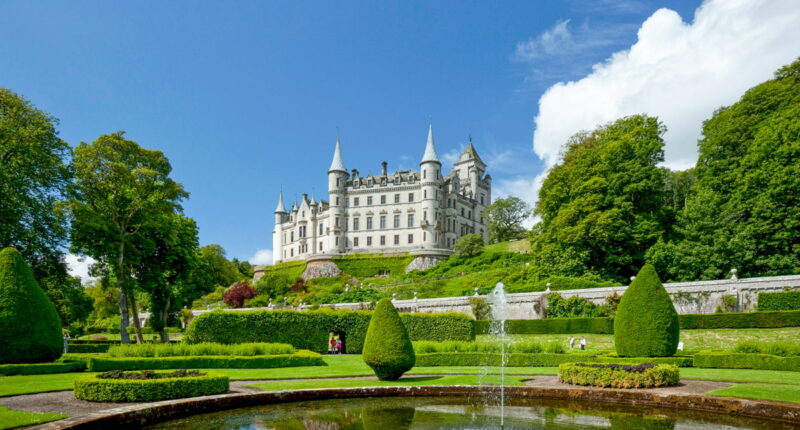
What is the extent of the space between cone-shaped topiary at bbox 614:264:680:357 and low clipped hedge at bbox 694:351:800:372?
1.79 metres

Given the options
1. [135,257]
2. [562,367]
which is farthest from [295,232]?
[562,367]

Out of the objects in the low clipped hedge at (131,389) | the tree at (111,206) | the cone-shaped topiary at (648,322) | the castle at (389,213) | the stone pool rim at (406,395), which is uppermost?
the castle at (389,213)

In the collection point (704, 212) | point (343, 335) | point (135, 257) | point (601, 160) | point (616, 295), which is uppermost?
point (601, 160)

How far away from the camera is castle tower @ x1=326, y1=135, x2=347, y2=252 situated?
249 ft

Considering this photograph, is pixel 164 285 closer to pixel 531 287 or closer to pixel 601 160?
pixel 531 287

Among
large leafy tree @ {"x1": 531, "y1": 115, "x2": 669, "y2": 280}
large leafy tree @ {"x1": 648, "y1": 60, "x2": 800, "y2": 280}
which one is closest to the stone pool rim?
large leafy tree @ {"x1": 648, "y1": 60, "x2": 800, "y2": 280}

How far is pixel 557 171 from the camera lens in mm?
42062

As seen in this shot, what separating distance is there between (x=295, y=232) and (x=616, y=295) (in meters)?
64.4

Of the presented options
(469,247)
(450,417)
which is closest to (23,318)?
(450,417)

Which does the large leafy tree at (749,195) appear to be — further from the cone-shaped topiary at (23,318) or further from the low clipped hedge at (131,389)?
the cone-shaped topiary at (23,318)

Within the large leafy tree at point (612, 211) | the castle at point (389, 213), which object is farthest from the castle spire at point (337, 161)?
the large leafy tree at point (612, 211)

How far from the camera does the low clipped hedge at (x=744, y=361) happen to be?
50.1 ft

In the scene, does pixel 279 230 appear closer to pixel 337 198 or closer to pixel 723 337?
pixel 337 198

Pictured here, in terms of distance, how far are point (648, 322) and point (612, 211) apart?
21.4 m
